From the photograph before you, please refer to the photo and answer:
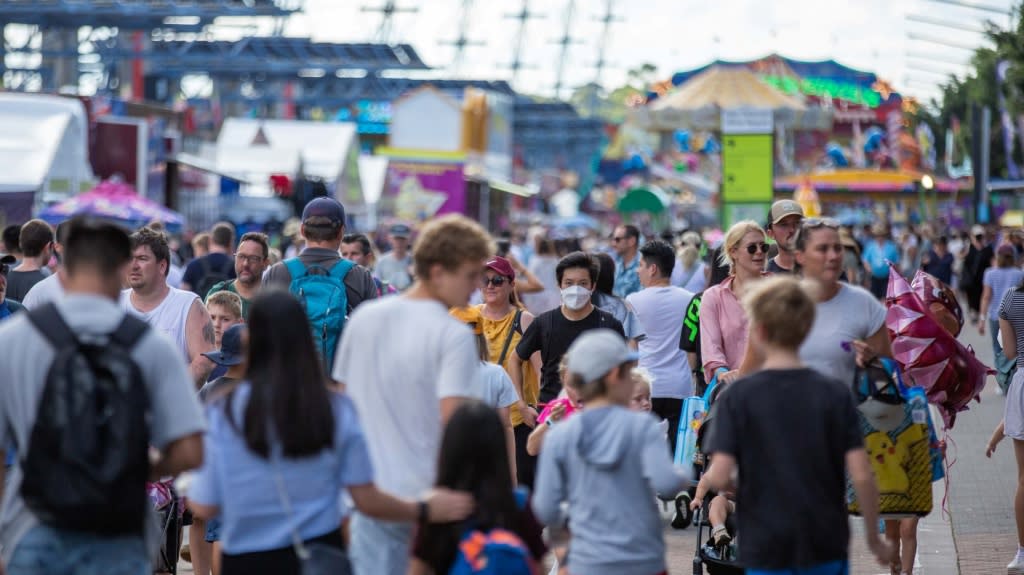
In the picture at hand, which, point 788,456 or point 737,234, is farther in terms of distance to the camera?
point 737,234

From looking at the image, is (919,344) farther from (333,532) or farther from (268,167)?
(268,167)

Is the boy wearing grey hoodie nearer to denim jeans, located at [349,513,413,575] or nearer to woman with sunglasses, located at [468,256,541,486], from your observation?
denim jeans, located at [349,513,413,575]

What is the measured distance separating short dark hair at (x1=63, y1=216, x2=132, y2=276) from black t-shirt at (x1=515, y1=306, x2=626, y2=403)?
4.29 metres

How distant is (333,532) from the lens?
4793 mm

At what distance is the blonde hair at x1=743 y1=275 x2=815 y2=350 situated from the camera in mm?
5371

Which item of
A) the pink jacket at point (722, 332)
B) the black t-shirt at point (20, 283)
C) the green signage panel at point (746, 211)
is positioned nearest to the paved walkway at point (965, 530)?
the pink jacket at point (722, 332)

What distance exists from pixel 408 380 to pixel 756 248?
355 cm

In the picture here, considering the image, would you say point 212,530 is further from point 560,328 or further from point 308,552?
point 308,552

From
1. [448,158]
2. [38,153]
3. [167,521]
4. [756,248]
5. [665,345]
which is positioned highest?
[448,158]

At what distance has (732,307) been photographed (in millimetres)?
8281

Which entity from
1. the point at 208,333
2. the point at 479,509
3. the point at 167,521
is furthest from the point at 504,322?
the point at 479,509

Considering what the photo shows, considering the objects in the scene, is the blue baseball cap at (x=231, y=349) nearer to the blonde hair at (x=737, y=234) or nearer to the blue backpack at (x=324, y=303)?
the blue backpack at (x=324, y=303)

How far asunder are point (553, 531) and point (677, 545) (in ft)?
14.2

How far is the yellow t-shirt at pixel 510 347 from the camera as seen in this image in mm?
9008
